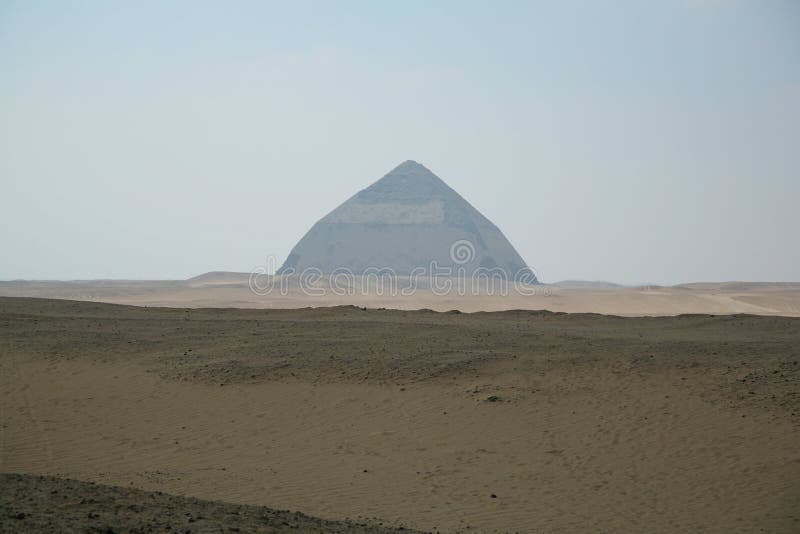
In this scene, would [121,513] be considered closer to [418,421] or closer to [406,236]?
[418,421]

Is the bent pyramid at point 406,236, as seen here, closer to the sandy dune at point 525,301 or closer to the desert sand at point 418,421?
the sandy dune at point 525,301

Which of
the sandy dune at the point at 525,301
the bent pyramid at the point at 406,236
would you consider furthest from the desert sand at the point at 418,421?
the bent pyramid at the point at 406,236

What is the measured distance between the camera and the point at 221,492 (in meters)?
8.67

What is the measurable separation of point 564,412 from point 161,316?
10.9 m

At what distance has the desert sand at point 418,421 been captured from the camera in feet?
28.2

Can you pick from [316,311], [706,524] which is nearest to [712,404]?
[706,524]

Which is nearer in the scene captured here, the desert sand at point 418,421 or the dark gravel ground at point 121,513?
the dark gravel ground at point 121,513

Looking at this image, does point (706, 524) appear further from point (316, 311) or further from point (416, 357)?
point (316, 311)

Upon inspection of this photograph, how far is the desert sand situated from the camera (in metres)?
8.61

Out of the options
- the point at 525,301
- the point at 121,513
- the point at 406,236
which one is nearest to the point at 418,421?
the point at 121,513

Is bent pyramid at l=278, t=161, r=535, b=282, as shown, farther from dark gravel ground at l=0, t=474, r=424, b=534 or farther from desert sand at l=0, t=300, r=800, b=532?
dark gravel ground at l=0, t=474, r=424, b=534

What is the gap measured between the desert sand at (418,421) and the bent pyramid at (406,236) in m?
114

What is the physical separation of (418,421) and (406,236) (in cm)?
13354

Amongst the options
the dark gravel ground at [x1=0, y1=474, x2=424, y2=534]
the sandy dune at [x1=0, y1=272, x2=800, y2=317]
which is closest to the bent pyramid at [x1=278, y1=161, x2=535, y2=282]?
the sandy dune at [x1=0, y1=272, x2=800, y2=317]
